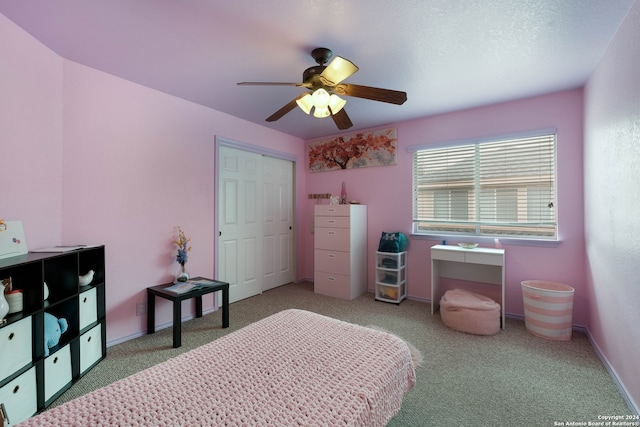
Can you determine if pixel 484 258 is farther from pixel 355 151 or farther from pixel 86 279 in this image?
pixel 86 279

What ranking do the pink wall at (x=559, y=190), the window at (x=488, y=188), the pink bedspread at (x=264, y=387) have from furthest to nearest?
the window at (x=488, y=188), the pink wall at (x=559, y=190), the pink bedspread at (x=264, y=387)

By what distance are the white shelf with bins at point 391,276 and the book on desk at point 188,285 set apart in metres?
2.04

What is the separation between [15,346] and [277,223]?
9.92ft

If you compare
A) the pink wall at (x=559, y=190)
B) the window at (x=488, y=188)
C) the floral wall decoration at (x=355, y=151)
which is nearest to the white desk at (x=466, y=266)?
the pink wall at (x=559, y=190)

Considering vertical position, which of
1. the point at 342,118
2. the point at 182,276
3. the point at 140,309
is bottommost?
the point at 140,309

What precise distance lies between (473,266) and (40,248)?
402cm

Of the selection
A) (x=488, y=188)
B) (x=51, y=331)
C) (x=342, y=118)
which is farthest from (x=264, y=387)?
(x=488, y=188)

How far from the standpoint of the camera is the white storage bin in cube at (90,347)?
2037 millimetres

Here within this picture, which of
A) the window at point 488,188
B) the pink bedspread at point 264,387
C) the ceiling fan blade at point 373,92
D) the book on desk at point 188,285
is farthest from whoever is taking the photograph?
the window at point 488,188

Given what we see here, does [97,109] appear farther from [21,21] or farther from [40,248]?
[40,248]

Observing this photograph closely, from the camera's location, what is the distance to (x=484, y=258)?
2.88 m

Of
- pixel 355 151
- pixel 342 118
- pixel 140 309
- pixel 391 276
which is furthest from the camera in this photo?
pixel 355 151

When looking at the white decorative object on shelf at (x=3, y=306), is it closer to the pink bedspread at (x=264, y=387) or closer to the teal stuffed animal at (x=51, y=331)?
the teal stuffed animal at (x=51, y=331)

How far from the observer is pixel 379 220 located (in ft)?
13.0
